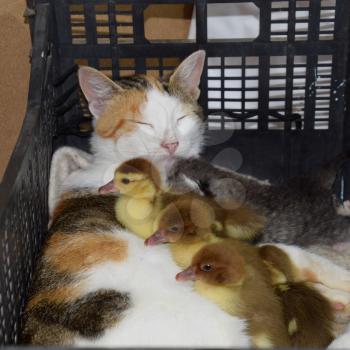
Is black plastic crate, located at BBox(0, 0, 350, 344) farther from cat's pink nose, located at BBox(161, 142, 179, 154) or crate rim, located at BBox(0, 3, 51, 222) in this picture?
cat's pink nose, located at BBox(161, 142, 179, 154)

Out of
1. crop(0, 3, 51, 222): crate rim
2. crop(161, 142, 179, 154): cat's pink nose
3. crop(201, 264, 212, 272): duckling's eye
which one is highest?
crop(0, 3, 51, 222): crate rim

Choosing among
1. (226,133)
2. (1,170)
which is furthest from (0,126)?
(226,133)

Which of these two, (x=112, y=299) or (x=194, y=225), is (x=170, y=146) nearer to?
(x=194, y=225)

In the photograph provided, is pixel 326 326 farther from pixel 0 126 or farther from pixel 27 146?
pixel 0 126

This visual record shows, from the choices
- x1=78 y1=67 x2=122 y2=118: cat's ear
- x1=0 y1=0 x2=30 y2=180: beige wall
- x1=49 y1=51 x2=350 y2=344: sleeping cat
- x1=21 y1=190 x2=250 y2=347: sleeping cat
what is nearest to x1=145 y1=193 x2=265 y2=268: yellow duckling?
x1=21 y1=190 x2=250 y2=347: sleeping cat

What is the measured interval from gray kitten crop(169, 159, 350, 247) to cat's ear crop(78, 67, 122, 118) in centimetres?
28

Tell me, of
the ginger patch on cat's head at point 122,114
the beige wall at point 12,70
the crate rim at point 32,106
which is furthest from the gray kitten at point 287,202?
the beige wall at point 12,70

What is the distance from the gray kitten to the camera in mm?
1674

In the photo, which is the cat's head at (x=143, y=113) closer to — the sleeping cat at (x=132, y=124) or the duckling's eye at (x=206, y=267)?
the sleeping cat at (x=132, y=124)

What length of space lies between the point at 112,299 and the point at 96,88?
707 millimetres

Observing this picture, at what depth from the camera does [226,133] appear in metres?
2.07

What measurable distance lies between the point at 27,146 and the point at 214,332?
1.87ft

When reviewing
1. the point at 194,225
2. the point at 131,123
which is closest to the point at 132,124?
the point at 131,123

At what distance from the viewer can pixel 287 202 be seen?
1.69 m
